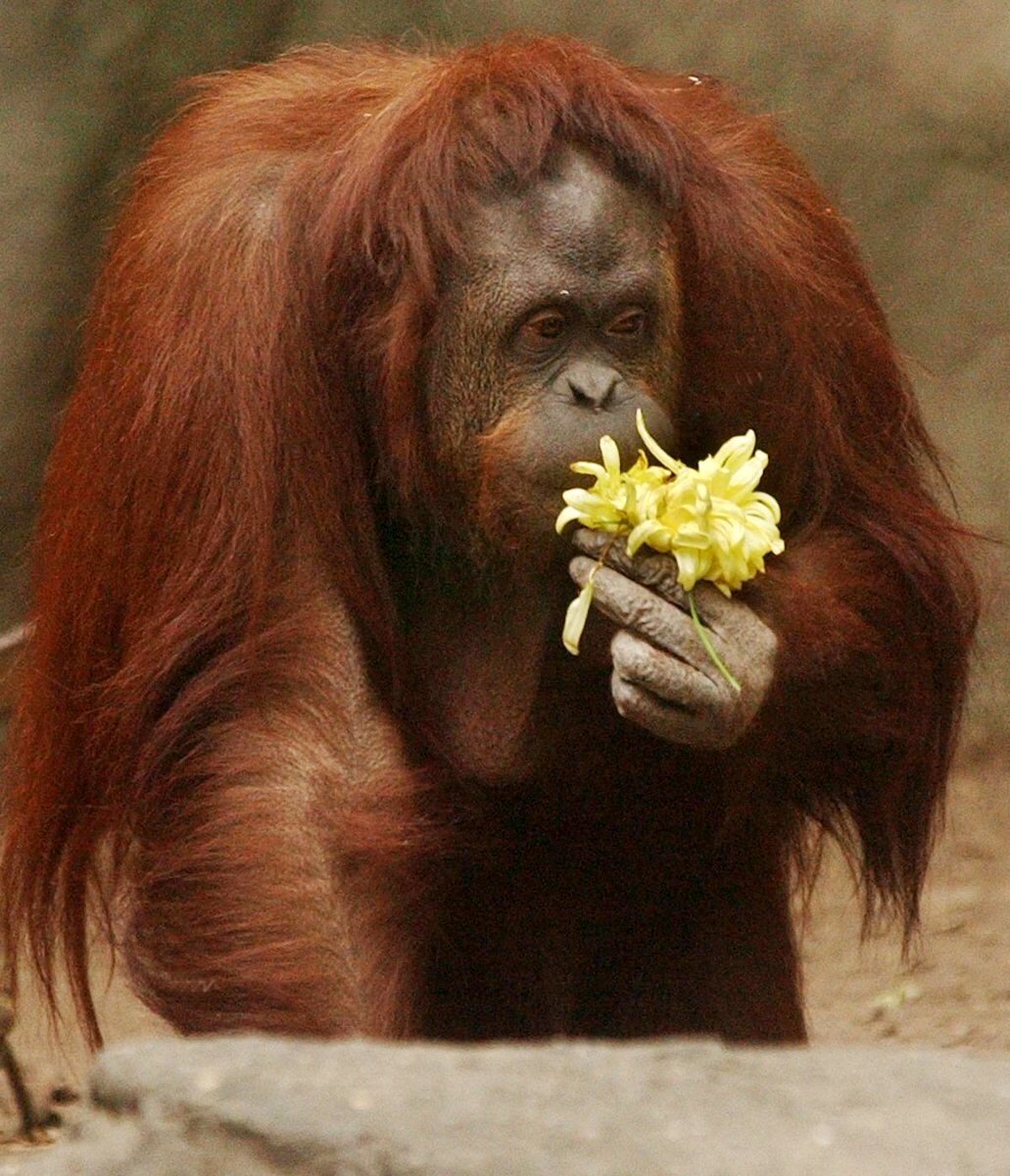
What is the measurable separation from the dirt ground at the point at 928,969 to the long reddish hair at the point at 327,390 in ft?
3.96

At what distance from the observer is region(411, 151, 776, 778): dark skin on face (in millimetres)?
3061

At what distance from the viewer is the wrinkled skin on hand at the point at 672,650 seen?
3029mm

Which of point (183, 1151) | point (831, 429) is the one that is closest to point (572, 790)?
point (831, 429)

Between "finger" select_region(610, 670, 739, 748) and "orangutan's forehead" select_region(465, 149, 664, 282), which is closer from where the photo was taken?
"finger" select_region(610, 670, 739, 748)

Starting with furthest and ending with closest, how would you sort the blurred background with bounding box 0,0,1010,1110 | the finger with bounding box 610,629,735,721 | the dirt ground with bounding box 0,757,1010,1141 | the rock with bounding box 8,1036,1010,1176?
the blurred background with bounding box 0,0,1010,1110, the dirt ground with bounding box 0,757,1010,1141, the finger with bounding box 610,629,735,721, the rock with bounding box 8,1036,1010,1176

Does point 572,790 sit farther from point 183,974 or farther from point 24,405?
point 24,405

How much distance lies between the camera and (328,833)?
10.0 feet

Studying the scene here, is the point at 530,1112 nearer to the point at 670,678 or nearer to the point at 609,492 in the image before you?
the point at 670,678

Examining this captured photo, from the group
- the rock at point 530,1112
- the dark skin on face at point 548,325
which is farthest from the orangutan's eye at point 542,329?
the rock at point 530,1112

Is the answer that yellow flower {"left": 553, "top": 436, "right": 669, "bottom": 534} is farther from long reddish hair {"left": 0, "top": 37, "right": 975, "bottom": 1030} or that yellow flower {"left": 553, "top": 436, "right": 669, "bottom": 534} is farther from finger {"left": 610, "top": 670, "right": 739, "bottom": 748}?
long reddish hair {"left": 0, "top": 37, "right": 975, "bottom": 1030}

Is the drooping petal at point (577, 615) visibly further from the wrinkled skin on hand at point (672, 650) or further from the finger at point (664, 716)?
the finger at point (664, 716)

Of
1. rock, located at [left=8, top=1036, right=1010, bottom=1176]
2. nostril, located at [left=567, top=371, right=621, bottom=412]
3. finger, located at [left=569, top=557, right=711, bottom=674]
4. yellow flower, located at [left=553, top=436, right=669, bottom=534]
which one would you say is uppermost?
nostril, located at [left=567, top=371, right=621, bottom=412]

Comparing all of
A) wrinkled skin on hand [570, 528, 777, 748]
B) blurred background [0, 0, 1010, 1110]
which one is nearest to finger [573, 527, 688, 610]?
wrinkled skin on hand [570, 528, 777, 748]

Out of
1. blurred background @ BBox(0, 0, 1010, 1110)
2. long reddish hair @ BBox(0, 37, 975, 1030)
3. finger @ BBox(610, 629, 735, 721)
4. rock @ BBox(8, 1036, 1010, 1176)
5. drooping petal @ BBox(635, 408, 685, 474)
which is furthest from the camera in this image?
blurred background @ BBox(0, 0, 1010, 1110)
